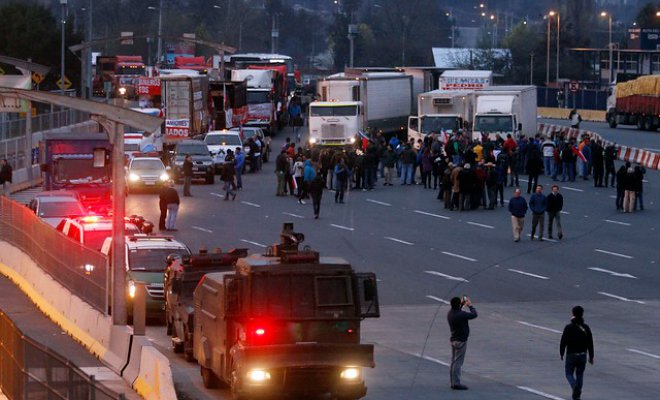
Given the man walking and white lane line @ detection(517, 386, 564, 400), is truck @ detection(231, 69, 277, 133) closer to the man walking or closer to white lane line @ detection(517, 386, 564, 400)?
the man walking

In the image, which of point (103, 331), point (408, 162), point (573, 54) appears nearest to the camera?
point (103, 331)

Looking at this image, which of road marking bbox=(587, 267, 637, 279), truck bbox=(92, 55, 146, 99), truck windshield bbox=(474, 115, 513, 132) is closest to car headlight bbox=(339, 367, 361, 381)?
road marking bbox=(587, 267, 637, 279)

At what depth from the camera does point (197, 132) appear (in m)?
70.3

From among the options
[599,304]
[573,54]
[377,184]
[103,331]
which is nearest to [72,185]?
[377,184]

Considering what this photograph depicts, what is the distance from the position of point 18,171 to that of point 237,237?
19.0 metres

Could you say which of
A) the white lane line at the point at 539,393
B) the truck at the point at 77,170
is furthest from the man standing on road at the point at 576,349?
the truck at the point at 77,170

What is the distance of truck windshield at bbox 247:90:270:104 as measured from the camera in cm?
8125

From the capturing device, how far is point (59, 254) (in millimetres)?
27516

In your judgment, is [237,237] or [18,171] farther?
[18,171]

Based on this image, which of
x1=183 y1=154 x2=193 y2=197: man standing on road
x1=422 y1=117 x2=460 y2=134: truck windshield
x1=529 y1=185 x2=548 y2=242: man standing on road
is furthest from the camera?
x1=422 y1=117 x2=460 y2=134: truck windshield

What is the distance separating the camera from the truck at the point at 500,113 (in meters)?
60.4

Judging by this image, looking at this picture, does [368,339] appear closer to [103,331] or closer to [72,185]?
[103,331]

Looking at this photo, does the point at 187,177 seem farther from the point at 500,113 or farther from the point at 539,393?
the point at 539,393

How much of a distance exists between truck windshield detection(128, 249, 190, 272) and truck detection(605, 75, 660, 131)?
202 feet
